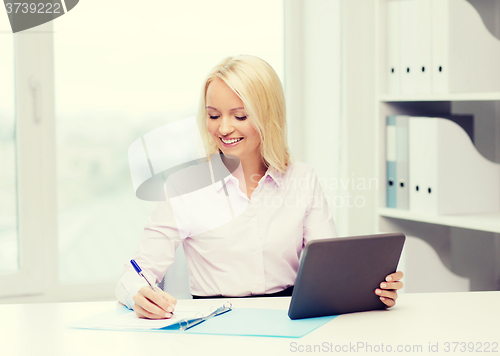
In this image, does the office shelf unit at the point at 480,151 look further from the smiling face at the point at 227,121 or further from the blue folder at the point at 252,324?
the blue folder at the point at 252,324

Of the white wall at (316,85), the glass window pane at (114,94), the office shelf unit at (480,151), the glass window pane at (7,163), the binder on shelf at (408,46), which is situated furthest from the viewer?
the white wall at (316,85)

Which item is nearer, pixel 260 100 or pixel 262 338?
pixel 262 338

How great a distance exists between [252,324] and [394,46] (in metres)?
1.26

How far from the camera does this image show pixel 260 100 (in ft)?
4.83

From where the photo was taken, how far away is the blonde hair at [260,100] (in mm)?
1445

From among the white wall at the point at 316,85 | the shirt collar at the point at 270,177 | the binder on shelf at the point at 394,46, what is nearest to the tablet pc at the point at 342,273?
the shirt collar at the point at 270,177

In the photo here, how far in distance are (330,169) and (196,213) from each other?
1.11 metres

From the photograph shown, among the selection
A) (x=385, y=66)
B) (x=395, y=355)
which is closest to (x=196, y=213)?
(x=395, y=355)

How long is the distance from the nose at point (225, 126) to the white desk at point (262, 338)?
464 mm

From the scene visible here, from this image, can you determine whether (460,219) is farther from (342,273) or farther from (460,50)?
(342,273)

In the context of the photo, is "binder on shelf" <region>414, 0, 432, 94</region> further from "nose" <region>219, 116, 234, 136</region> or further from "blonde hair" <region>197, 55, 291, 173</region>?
"nose" <region>219, 116, 234, 136</region>

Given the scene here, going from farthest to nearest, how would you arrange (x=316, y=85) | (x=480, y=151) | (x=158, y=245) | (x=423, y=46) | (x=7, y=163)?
(x=316, y=85) < (x=7, y=163) < (x=480, y=151) < (x=423, y=46) < (x=158, y=245)

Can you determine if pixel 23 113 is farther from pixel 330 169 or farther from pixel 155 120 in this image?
pixel 330 169

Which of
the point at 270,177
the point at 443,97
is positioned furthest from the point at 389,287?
the point at 443,97
